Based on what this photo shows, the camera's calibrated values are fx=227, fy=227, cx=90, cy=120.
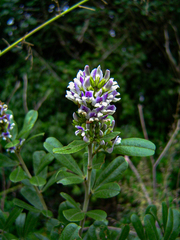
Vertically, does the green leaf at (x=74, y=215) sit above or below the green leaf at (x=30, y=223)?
above

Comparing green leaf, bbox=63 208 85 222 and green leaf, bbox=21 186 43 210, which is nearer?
green leaf, bbox=63 208 85 222

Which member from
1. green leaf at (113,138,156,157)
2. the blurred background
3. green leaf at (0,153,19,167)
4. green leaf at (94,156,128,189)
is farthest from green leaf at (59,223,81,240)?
the blurred background

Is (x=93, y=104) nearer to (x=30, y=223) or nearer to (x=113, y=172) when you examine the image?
(x=113, y=172)

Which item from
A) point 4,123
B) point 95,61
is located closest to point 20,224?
point 4,123

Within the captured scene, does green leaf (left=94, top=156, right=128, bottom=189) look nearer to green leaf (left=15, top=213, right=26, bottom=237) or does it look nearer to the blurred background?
green leaf (left=15, top=213, right=26, bottom=237)

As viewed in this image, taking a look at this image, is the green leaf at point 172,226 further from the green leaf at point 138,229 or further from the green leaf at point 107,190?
the green leaf at point 107,190

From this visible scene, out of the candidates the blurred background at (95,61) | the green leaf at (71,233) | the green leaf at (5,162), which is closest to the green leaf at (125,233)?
the green leaf at (71,233)
